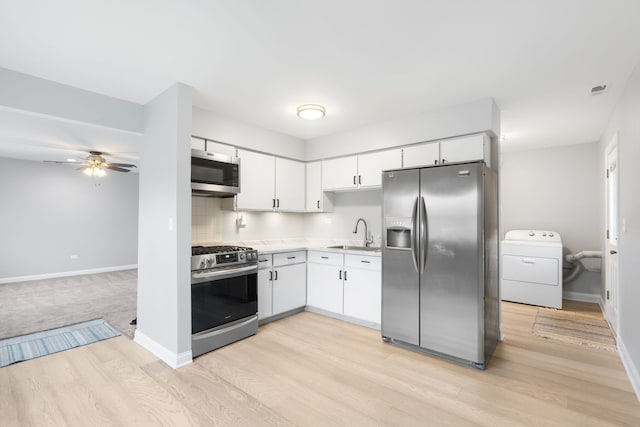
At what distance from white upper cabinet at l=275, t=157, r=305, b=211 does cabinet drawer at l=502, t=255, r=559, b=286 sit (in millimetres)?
3332

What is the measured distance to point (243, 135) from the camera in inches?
150

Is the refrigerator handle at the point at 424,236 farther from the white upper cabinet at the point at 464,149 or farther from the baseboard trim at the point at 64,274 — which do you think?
the baseboard trim at the point at 64,274

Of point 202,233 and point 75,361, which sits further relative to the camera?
point 202,233

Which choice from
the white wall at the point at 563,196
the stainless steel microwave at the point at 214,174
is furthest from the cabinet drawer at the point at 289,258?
the white wall at the point at 563,196

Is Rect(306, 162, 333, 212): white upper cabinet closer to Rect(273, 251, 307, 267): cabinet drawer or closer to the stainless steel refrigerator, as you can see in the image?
Rect(273, 251, 307, 267): cabinet drawer

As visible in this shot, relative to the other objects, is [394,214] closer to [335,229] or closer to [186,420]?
[335,229]

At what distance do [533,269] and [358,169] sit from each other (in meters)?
3.06

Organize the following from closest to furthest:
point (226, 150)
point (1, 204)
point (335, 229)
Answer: point (226, 150) → point (335, 229) → point (1, 204)

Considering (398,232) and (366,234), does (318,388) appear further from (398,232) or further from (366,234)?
(366,234)

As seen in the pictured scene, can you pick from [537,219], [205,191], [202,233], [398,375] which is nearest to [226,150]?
[205,191]

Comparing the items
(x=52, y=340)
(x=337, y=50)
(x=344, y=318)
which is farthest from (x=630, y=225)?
(x=52, y=340)

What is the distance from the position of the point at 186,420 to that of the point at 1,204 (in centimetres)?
682

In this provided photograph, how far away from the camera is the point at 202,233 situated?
3760 mm

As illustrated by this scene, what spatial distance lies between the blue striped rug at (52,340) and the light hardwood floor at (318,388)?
0.19 meters
